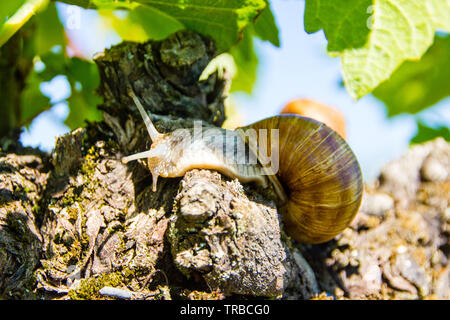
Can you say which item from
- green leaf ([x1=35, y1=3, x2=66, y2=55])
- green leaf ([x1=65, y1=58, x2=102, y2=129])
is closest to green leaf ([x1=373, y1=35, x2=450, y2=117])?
green leaf ([x1=65, y1=58, x2=102, y2=129])

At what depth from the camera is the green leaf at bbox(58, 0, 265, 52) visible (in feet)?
5.93

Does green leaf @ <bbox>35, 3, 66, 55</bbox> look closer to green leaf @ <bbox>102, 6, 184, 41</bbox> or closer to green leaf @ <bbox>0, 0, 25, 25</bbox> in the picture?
green leaf @ <bbox>102, 6, 184, 41</bbox>

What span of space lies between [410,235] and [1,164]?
2315mm

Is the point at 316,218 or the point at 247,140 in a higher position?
the point at 247,140

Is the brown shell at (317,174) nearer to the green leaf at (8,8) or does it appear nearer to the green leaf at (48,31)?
the green leaf at (8,8)

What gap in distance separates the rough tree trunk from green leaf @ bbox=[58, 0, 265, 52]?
76mm

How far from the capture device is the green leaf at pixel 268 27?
1.93 m

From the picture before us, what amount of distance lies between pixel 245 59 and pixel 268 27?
1.56 feet

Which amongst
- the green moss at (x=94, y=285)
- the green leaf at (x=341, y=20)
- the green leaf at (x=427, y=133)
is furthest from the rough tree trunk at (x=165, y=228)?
the green leaf at (x=427, y=133)

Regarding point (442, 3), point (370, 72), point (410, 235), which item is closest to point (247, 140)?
point (370, 72)

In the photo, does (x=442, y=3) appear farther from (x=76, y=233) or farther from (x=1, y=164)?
(x=1, y=164)
